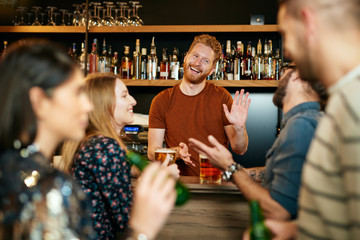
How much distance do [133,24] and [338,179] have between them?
10.1ft

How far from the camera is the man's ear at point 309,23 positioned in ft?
3.14

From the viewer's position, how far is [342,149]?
2.76 ft

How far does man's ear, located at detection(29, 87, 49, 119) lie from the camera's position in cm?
96

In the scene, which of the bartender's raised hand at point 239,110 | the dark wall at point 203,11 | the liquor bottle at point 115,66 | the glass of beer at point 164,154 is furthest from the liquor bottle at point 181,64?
the glass of beer at point 164,154

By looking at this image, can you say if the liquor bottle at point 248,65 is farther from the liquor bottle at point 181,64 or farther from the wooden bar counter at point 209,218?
the wooden bar counter at point 209,218

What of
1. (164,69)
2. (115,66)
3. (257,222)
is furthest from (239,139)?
(257,222)

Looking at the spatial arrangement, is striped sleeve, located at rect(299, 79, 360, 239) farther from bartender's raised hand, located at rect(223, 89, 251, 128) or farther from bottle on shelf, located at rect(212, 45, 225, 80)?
bottle on shelf, located at rect(212, 45, 225, 80)

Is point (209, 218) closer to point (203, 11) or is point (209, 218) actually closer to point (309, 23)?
point (309, 23)

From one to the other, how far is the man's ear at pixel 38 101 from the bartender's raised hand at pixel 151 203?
1.01 ft

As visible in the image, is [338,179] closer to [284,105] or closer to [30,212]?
[30,212]

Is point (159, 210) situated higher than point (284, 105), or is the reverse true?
point (284, 105)

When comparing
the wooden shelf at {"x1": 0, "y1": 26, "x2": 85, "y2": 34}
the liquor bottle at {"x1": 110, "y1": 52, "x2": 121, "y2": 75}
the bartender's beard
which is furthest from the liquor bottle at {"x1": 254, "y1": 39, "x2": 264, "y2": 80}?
the wooden shelf at {"x1": 0, "y1": 26, "x2": 85, "y2": 34}

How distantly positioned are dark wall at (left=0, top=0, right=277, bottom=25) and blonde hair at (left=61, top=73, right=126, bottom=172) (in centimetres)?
216

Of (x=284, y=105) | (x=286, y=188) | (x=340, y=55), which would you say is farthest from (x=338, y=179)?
(x=284, y=105)
